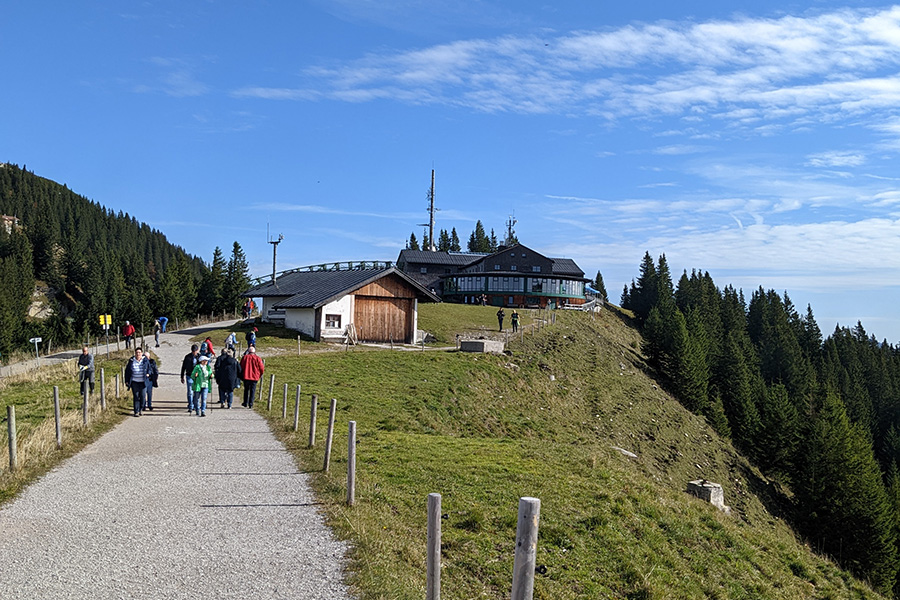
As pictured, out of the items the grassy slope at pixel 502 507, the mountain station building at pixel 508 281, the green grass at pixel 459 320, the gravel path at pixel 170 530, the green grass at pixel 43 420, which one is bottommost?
the grassy slope at pixel 502 507

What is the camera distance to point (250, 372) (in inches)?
853

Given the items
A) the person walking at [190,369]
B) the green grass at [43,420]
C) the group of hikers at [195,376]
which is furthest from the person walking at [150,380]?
the person walking at [190,369]

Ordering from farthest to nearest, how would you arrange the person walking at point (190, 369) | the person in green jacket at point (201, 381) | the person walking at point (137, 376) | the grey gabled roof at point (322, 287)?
the grey gabled roof at point (322, 287)
the person walking at point (190, 369)
the person in green jacket at point (201, 381)
the person walking at point (137, 376)

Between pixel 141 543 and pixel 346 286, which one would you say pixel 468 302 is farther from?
pixel 141 543

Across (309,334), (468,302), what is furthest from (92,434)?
(468,302)

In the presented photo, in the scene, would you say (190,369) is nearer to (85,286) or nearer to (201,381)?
(201,381)

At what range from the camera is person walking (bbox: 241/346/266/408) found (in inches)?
852

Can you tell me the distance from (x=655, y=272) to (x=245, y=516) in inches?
4760

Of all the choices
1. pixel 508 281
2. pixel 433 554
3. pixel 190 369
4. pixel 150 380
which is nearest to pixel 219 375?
pixel 190 369

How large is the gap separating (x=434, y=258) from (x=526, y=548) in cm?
9312

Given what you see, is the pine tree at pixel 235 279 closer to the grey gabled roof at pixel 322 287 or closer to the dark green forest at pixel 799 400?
the grey gabled roof at pixel 322 287

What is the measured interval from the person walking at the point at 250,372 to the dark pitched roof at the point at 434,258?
73.3 m

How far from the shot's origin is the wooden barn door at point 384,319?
47469mm

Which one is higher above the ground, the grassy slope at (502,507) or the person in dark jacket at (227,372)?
the person in dark jacket at (227,372)
